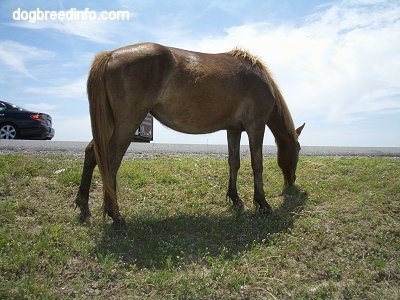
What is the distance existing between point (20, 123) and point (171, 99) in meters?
10.9

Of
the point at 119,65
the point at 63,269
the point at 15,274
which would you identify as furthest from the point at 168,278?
the point at 119,65

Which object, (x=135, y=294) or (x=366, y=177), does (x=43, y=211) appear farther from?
(x=366, y=177)

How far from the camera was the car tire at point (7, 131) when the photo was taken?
1452 centimetres

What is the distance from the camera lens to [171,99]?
19.0 feet

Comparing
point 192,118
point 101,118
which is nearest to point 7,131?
point 101,118

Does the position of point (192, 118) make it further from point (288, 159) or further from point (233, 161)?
point (288, 159)

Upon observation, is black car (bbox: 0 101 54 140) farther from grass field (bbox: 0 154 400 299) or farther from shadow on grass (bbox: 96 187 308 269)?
shadow on grass (bbox: 96 187 308 269)

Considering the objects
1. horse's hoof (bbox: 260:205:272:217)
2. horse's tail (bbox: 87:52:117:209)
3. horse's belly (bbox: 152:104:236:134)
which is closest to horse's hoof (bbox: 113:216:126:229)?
horse's tail (bbox: 87:52:117:209)

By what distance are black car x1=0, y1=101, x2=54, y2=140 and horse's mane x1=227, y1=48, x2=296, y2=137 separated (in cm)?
1047

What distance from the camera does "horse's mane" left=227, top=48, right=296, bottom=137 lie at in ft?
22.8

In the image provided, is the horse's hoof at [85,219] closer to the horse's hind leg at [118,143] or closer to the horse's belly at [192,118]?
the horse's hind leg at [118,143]

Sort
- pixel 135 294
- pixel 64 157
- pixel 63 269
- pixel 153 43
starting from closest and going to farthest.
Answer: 1. pixel 135 294
2. pixel 63 269
3. pixel 153 43
4. pixel 64 157

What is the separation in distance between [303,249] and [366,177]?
11.3 ft

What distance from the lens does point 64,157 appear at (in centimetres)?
920
